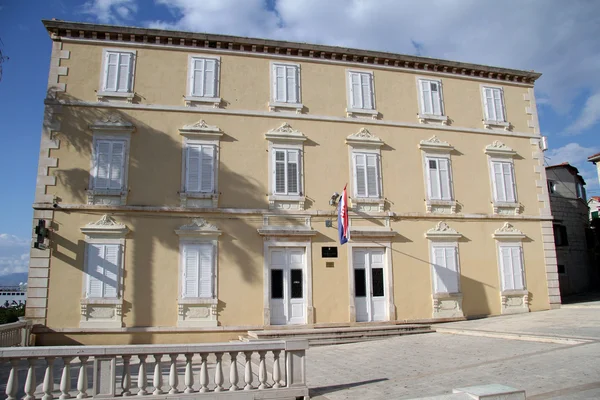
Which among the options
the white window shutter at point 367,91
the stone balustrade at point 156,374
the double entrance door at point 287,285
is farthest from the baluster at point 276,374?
the white window shutter at point 367,91

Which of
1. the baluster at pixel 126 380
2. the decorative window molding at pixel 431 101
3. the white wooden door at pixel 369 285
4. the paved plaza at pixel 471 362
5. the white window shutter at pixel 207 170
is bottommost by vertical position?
the paved plaza at pixel 471 362

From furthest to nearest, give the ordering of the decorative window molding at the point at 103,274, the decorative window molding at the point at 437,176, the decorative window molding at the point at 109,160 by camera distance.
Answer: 1. the decorative window molding at the point at 437,176
2. the decorative window molding at the point at 109,160
3. the decorative window molding at the point at 103,274

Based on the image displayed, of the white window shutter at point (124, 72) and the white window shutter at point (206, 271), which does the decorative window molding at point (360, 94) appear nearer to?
the white window shutter at point (206, 271)

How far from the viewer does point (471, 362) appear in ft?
29.6

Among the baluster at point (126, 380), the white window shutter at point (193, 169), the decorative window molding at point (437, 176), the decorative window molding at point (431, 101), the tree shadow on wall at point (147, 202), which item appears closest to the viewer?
the baluster at point (126, 380)

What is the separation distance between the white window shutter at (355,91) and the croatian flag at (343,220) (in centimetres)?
407

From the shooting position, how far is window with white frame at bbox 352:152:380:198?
51.6 ft

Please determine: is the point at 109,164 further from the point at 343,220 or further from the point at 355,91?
the point at 355,91

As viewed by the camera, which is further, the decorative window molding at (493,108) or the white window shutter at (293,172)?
the decorative window molding at (493,108)

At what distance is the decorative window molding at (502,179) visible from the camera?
56.0 ft

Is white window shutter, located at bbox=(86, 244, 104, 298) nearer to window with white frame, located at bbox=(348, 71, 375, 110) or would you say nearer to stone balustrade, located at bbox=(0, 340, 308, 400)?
stone balustrade, located at bbox=(0, 340, 308, 400)

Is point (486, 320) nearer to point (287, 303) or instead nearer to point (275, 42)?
point (287, 303)

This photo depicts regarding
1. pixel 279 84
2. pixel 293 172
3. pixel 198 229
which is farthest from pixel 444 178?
Answer: pixel 198 229

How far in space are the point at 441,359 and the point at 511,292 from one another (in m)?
8.24
